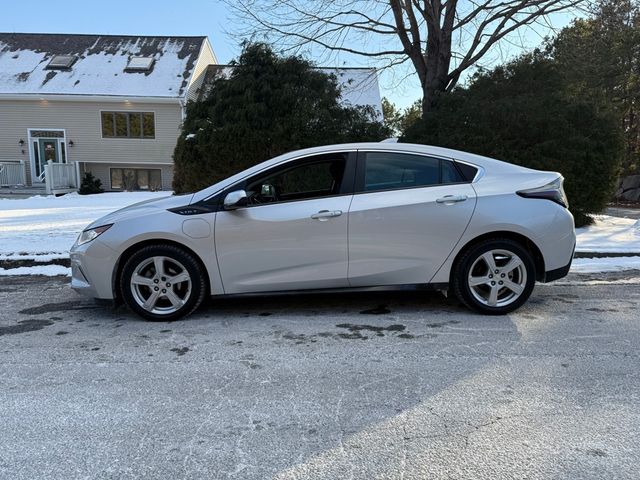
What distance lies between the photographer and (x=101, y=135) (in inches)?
941

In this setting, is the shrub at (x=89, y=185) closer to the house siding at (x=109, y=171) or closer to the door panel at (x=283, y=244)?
the house siding at (x=109, y=171)

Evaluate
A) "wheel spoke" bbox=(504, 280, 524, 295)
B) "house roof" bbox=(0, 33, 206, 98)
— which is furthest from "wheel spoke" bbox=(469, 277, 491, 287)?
"house roof" bbox=(0, 33, 206, 98)

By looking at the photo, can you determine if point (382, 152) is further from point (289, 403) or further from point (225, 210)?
point (289, 403)

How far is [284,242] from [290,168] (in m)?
0.74

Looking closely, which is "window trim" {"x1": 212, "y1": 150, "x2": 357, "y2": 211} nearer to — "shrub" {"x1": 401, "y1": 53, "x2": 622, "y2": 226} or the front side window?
the front side window

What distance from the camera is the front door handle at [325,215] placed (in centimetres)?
481

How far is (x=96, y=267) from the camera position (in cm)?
488

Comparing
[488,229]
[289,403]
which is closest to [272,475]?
[289,403]

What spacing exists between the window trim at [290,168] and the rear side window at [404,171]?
0.14 m

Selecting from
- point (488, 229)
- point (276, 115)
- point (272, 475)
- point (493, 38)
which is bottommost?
point (272, 475)

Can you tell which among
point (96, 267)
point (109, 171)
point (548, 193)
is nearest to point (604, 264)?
point (548, 193)

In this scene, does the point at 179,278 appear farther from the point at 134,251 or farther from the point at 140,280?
the point at 134,251

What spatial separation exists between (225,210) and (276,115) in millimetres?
6863

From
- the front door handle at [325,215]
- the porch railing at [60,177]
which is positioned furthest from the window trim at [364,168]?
the porch railing at [60,177]
